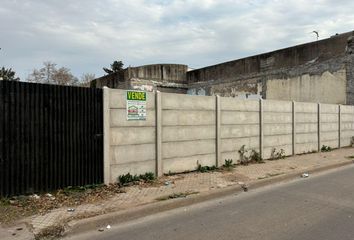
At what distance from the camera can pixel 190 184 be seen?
9.34 m

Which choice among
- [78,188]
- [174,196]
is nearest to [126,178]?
[78,188]

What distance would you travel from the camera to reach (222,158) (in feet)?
39.4

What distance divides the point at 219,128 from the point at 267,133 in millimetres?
2898

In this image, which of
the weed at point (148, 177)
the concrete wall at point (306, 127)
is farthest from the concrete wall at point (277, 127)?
the weed at point (148, 177)

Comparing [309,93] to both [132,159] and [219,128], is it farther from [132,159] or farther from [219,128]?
[132,159]

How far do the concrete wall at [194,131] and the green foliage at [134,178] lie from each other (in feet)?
0.35

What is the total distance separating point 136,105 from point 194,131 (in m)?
2.27

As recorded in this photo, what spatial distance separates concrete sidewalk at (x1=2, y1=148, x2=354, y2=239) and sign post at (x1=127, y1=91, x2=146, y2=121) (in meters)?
1.69

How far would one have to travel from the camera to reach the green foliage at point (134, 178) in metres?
9.07

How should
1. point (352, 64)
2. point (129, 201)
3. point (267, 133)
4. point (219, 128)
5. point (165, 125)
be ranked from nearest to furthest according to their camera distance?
1. point (129, 201)
2. point (165, 125)
3. point (219, 128)
4. point (267, 133)
5. point (352, 64)

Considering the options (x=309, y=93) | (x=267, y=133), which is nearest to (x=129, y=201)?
(x=267, y=133)

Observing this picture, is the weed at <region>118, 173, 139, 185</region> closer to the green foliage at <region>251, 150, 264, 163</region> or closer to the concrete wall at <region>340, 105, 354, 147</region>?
the green foliage at <region>251, 150, 264, 163</region>

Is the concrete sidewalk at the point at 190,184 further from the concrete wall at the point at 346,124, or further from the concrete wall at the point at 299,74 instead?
the concrete wall at the point at 299,74

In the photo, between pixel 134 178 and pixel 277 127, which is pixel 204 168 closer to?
pixel 134 178
